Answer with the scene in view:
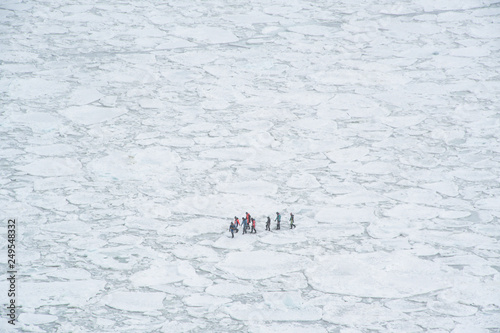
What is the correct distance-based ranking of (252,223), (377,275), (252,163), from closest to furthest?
(377,275) < (252,223) < (252,163)

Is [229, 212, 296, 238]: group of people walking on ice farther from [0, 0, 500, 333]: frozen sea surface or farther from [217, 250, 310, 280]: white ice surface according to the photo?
[217, 250, 310, 280]: white ice surface

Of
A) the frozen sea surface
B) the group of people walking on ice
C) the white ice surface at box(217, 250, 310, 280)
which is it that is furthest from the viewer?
the group of people walking on ice

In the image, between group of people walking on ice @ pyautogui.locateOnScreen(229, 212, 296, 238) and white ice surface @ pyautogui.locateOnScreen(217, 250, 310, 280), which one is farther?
group of people walking on ice @ pyautogui.locateOnScreen(229, 212, 296, 238)

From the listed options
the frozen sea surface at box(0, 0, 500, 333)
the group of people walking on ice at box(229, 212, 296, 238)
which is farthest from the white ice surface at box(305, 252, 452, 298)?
the group of people walking on ice at box(229, 212, 296, 238)

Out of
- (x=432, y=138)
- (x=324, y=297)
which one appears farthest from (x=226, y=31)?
(x=324, y=297)

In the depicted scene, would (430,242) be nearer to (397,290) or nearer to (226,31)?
(397,290)

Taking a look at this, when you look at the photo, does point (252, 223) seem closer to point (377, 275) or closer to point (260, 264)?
point (260, 264)

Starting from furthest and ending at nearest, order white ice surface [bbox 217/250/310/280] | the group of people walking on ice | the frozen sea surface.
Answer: the group of people walking on ice
white ice surface [bbox 217/250/310/280]
the frozen sea surface

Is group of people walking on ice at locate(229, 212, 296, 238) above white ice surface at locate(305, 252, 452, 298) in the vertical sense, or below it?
above

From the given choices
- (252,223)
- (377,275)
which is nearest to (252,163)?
(252,223)
